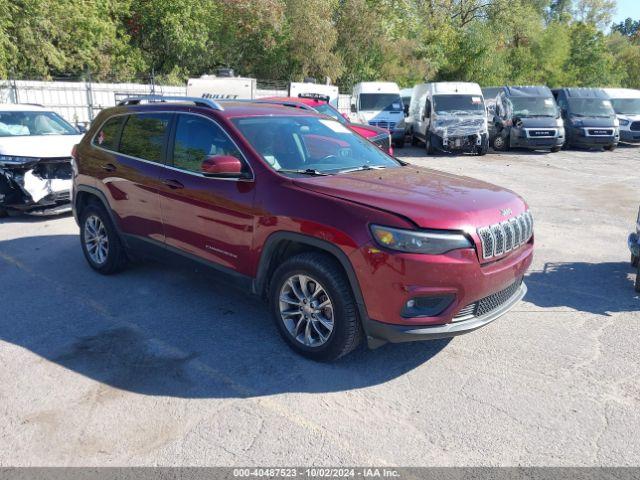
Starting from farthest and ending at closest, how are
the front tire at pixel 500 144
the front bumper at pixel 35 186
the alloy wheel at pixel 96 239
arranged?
the front tire at pixel 500 144
the front bumper at pixel 35 186
the alloy wheel at pixel 96 239

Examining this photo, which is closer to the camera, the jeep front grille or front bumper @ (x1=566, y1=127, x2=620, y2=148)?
the jeep front grille

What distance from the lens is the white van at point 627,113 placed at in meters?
21.2

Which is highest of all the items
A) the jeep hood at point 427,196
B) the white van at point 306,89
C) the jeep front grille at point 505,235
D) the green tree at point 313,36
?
the green tree at point 313,36

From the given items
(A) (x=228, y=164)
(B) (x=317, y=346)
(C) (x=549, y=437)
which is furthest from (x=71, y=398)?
(C) (x=549, y=437)

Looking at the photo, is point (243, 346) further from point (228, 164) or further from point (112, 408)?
point (228, 164)

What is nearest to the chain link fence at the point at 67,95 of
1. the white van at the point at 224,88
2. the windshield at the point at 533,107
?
the white van at the point at 224,88

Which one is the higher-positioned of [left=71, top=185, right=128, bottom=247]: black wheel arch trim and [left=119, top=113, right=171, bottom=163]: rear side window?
[left=119, top=113, right=171, bottom=163]: rear side window

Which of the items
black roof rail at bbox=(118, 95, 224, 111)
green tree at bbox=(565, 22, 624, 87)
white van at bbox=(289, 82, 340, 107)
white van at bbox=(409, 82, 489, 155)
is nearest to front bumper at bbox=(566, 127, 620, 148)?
white van at bbox=(409, 82, 489, 155)

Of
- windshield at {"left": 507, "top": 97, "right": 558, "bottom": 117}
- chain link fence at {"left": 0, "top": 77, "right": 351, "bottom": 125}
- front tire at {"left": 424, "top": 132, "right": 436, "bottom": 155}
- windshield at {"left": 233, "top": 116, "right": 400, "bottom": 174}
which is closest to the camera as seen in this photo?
windshield at {"left": 233, "top": 116, "right": 400, "bottom": 174}

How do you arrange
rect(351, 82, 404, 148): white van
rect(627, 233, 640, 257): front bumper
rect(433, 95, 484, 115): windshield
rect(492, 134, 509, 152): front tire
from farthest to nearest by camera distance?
rect(351, 82, 404, 148): white van → rect(492, 134, 509, 152): front tire → rect(433, 95, 484, 115): windshield → rect(627, 233, 640, 257): front bumper

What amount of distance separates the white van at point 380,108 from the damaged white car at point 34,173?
13333 millimetres

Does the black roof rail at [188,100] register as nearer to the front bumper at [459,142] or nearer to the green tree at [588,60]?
the front bumper at [459,142]

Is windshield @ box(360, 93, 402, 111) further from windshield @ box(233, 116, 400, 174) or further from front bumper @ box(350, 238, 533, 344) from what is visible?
front bumper @ box(350, 238, 533, 344)

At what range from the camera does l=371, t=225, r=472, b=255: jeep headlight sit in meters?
3.40
